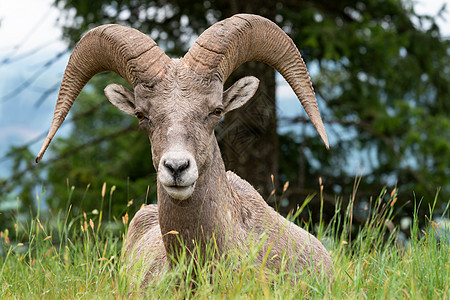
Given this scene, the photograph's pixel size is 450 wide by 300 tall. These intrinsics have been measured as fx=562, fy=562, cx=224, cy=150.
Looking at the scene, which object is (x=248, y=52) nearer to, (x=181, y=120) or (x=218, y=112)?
(x=218, y=112)

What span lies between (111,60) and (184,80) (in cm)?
89

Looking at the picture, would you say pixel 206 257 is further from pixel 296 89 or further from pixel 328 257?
pixel 296 89

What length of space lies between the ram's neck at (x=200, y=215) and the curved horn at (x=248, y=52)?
74 centimetres

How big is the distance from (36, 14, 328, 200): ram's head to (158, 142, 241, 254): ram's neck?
0.16 m

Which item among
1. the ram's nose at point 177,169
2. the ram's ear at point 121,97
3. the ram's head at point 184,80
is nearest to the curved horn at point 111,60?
the ram's head at point 184,80

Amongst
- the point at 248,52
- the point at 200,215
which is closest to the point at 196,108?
the point at 200,215

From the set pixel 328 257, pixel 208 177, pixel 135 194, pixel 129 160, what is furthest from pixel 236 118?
pixel 208 177

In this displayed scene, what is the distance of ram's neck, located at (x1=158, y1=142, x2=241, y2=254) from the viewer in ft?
14.3

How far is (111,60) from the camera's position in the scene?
4863mm

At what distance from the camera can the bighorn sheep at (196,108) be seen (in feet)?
13.5

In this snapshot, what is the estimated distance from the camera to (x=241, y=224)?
15.8ft

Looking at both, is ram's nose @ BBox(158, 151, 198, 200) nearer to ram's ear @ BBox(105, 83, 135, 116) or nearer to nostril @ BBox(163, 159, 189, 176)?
nostril @ BBox(163, 159, 189, 176)

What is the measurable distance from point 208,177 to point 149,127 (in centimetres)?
61

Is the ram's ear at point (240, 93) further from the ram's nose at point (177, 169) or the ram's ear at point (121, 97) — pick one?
the ram's nose at point (177, 169)
